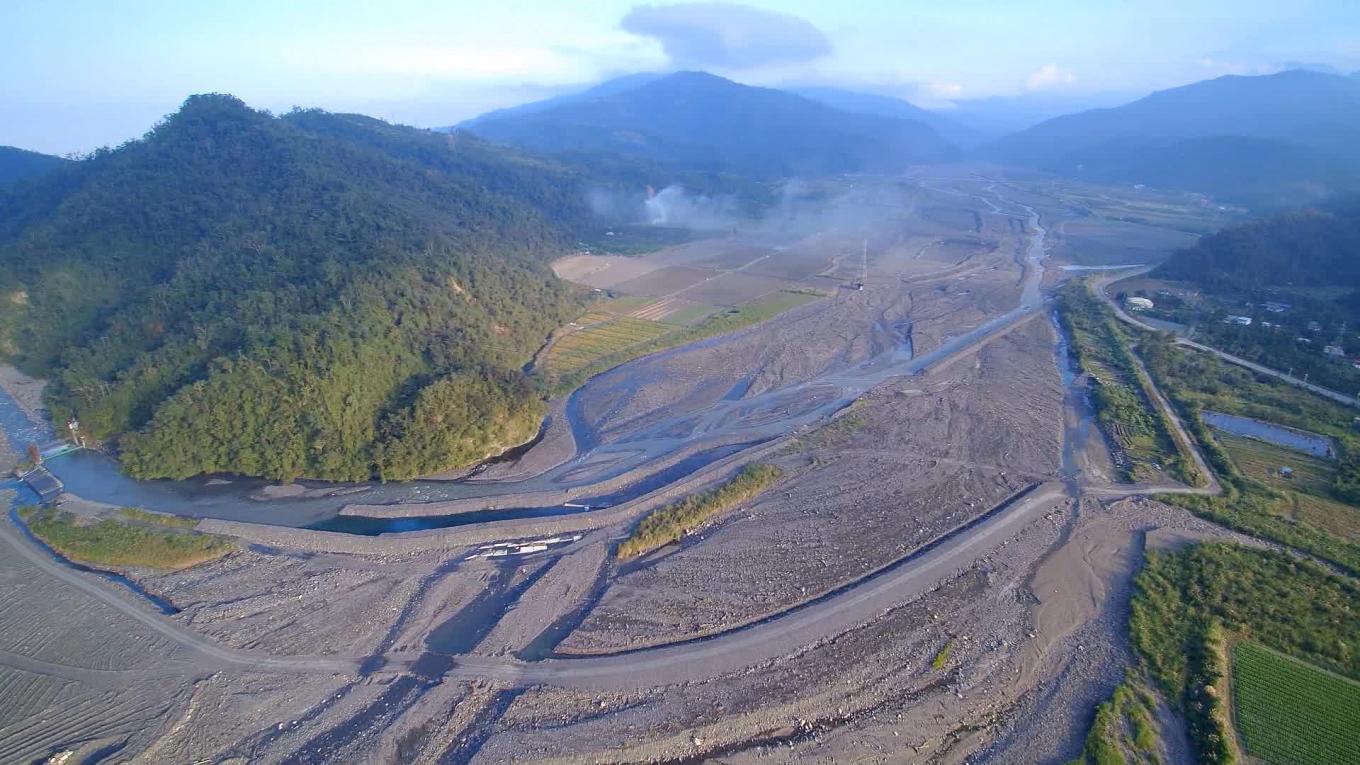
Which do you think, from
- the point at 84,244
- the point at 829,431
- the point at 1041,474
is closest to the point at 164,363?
the point at 84,244

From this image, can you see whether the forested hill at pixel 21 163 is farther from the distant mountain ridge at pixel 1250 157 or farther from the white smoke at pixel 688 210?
the distant mountain ridge at pixel 1250 157

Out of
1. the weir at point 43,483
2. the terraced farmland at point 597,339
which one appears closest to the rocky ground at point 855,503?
the terraced farmland at point 597,339

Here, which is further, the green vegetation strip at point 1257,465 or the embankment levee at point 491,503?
the embankment levee at point 491,503

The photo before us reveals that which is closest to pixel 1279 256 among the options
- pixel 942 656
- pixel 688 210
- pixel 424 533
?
pixel 688 210

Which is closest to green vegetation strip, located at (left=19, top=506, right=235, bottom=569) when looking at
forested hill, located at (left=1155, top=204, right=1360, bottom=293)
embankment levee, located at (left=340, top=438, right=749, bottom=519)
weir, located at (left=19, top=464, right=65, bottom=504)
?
weir, located at (left=19, top=464, right=65, bottom=504)

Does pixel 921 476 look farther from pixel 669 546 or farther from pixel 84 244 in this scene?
pixel 84 244

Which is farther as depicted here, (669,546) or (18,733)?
(669,546)

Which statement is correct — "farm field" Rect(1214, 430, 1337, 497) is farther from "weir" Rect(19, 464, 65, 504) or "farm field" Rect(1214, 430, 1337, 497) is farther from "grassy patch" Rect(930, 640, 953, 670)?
"weir" Rect(19, 464, 65, 504)
